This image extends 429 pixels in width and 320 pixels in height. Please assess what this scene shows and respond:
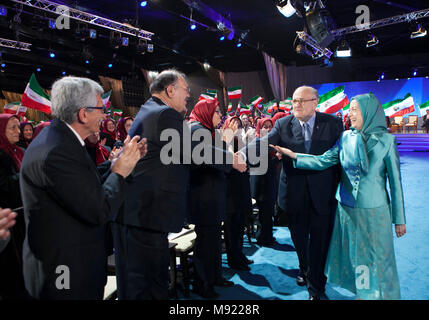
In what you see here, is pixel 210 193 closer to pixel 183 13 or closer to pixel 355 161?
pixel 355 161

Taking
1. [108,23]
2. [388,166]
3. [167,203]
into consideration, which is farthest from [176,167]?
[108,23]

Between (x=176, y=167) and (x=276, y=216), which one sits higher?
(x=176, y=167)

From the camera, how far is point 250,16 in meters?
9.98

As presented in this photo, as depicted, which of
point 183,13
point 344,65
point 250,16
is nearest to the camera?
point 183,13

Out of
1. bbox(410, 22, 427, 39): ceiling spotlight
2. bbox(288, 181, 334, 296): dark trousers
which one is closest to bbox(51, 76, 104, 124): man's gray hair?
bbox(288, 181, 334, 296): dark trousers

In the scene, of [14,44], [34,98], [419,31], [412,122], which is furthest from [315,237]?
[412,122]

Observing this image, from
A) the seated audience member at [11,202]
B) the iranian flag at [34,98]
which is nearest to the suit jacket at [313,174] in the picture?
the seated audience member at [11,202]

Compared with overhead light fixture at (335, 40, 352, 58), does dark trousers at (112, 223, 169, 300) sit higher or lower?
lower

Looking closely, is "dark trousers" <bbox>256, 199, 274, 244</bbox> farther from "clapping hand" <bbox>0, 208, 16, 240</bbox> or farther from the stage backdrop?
the stage backdrop

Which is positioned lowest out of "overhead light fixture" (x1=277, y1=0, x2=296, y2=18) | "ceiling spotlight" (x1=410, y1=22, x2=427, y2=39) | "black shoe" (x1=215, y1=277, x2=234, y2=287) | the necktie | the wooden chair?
"black shoe" (x1=215, y1=277, x2=234, y2=287)

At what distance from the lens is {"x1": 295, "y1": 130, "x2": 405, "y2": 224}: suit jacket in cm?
202

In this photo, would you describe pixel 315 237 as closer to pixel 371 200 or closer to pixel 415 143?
pixel 371 200

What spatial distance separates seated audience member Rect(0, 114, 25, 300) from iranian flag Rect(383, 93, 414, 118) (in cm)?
781
